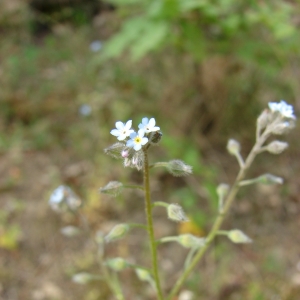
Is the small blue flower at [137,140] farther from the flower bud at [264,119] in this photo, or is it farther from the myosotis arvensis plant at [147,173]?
the flower bud at [264,119]

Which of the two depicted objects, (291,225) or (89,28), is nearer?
(291,225)

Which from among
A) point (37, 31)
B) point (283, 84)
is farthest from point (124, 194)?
point (37, 31)

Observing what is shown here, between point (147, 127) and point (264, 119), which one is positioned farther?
point (264, 119)

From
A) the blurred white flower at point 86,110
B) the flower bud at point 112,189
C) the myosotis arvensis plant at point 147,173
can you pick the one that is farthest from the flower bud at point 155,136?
the blurred white flower at point 86,110

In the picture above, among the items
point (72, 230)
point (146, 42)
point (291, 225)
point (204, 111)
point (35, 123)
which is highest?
point (146, 42)

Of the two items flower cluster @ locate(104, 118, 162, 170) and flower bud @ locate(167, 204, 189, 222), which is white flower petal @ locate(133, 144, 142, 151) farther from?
flower bud @ locate(167, 204, 189, 222)

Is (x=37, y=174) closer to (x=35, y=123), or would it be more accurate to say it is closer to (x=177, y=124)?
(x=35, y=123)

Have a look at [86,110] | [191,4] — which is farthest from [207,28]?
[86,110]

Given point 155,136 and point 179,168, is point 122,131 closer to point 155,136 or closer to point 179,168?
point 155,136
